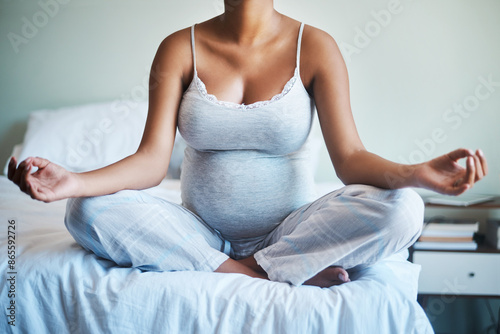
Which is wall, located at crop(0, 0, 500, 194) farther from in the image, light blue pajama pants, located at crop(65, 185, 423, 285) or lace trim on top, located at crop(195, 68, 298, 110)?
light blue pajama pants, located at crop(65, 185, 423, 285)

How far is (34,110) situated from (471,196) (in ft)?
7.25

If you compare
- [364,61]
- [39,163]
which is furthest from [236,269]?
[364,61]

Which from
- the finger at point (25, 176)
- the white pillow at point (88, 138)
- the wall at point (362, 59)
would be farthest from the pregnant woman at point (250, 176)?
the wall at point (362, 59)

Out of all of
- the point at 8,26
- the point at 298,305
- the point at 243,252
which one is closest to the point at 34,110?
the point at 8,26

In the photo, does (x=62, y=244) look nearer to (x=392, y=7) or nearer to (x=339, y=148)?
(x=339, y=148)

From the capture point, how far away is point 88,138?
2188 mm

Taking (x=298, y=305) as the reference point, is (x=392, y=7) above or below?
above

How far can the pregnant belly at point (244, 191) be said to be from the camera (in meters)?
1.16

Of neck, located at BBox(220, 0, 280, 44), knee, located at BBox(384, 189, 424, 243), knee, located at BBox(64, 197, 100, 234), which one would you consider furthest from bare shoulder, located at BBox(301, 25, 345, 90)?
knee, located at BBox(64, 197, 100, 234)

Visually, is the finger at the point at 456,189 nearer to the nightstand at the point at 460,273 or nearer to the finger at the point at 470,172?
the finger at the point at 470,172

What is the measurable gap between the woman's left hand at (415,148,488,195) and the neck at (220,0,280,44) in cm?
58

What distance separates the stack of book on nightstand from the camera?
1.88 m

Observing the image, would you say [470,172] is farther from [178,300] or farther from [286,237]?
[178,300]

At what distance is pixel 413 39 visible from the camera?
225 cm
